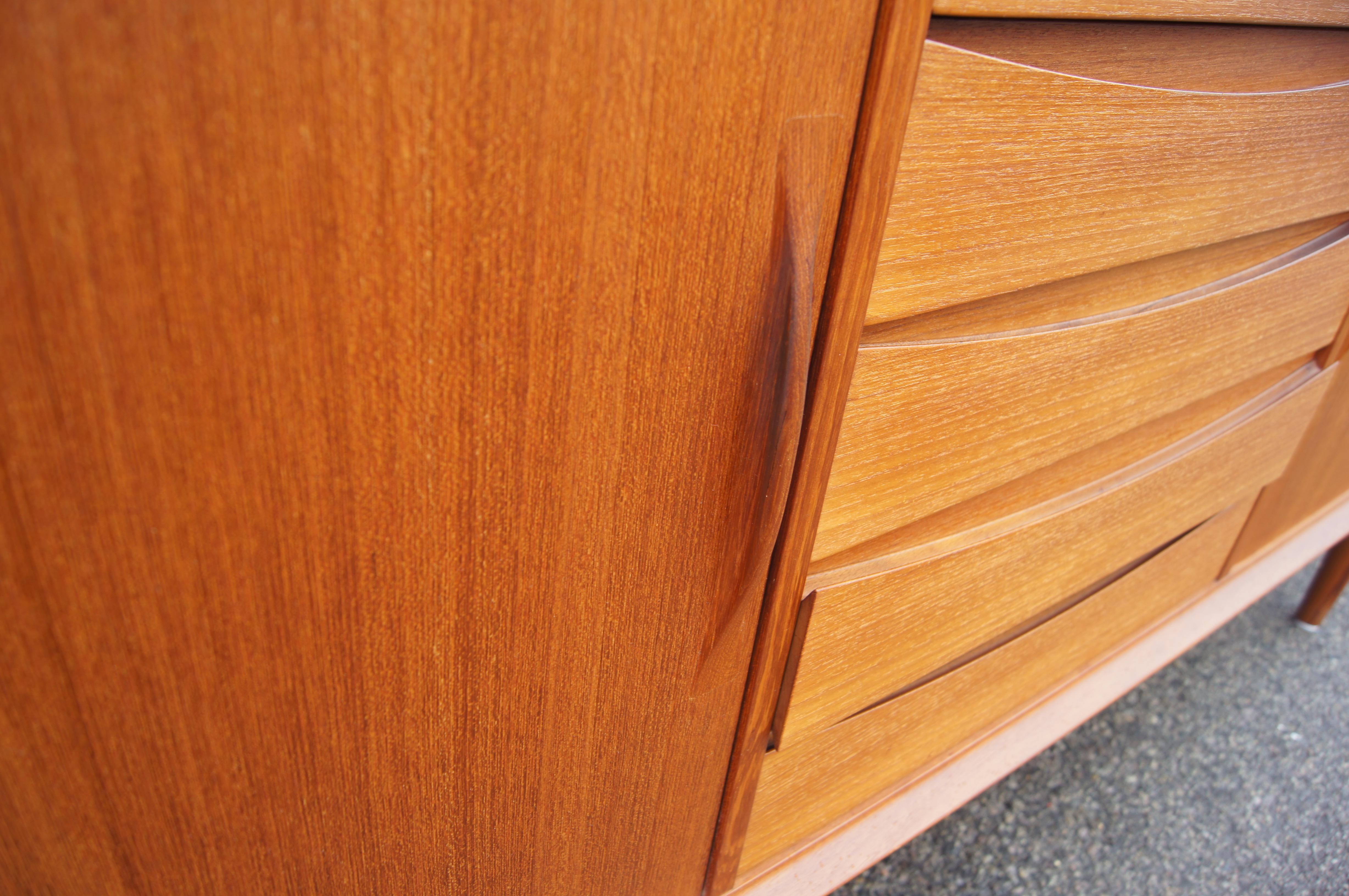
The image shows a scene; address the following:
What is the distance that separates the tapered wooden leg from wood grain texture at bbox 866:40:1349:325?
2.47 ft

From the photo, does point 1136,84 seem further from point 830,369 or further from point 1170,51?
point 830,369

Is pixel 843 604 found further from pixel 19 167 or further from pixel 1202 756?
pixel 1202 756

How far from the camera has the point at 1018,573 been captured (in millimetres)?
537

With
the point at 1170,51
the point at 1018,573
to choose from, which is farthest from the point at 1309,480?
the point at 1170,51

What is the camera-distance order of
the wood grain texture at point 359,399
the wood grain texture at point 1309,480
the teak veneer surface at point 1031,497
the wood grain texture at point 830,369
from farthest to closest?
the wood grain texture at point 1309,480 < the teak veneer surface at point 1031,497 < the wood grain texture at point 830,369 < the wood grain texture at point 359,399

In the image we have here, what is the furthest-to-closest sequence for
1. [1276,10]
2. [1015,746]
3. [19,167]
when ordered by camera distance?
1. [1015,746]
2. [1276,10]
3. [19,167]

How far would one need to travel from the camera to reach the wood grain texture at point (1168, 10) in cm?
31

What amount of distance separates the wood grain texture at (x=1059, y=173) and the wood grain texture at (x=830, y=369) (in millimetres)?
11

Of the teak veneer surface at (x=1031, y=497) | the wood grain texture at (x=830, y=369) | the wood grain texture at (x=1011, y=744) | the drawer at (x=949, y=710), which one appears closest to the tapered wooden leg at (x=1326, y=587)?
the wood grain texture at (x=1011, y=744)

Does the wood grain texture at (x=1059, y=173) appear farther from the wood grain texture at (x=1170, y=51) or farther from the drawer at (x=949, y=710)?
the drawer at (x=949, y=710)

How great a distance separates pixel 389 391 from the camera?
25 cm

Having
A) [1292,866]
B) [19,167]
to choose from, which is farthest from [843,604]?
[1292,866]

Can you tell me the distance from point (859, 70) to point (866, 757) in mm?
411

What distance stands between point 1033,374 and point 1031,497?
0.11 metres
